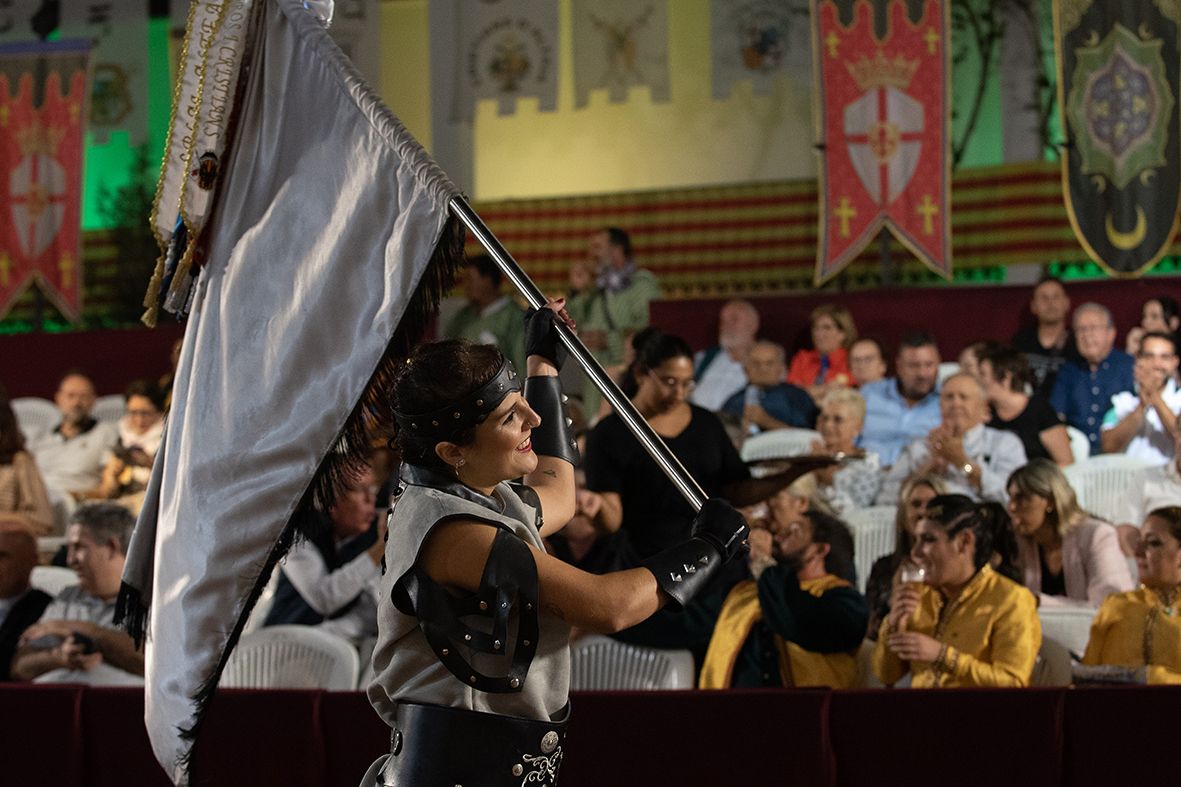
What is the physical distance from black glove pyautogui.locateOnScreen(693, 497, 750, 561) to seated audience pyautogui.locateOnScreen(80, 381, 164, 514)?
4.94 m

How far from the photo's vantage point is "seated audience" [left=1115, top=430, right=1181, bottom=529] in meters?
6.48

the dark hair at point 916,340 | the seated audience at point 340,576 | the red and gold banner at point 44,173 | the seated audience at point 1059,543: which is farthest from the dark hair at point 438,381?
the red and gold banner at point 44,173

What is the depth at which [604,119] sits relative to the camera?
14.2 m

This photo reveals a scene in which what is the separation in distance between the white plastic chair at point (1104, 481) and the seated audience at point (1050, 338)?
2.64ft

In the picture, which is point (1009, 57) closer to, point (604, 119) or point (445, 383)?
point (604, 119)

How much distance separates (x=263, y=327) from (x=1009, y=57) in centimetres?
991

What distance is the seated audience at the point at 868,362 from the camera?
25.6 feet

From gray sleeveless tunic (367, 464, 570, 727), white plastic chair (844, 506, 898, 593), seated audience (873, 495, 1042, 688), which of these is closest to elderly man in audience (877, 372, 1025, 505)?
white plastic chair (844, 506, 898, 593)

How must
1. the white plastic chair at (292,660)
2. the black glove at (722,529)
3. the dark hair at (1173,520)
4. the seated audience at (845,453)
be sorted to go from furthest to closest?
the seated audience at (845,453) < the white plastic chair at (292,660) < the dark hair at (1173,520) < the black glove at (722,529)

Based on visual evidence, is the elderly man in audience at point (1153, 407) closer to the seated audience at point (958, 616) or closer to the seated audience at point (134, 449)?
the seated audience at point (958, 616)

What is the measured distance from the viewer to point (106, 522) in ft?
18.9

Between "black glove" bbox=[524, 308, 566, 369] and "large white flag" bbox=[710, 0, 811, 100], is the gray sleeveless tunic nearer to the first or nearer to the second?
"black glove" bbox=[524, 308, 566, 369]

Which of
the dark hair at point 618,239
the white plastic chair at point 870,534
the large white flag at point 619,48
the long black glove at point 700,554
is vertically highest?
the large white flag at point 619,48

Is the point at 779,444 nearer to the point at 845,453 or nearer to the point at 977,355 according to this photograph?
the point at 845,453
